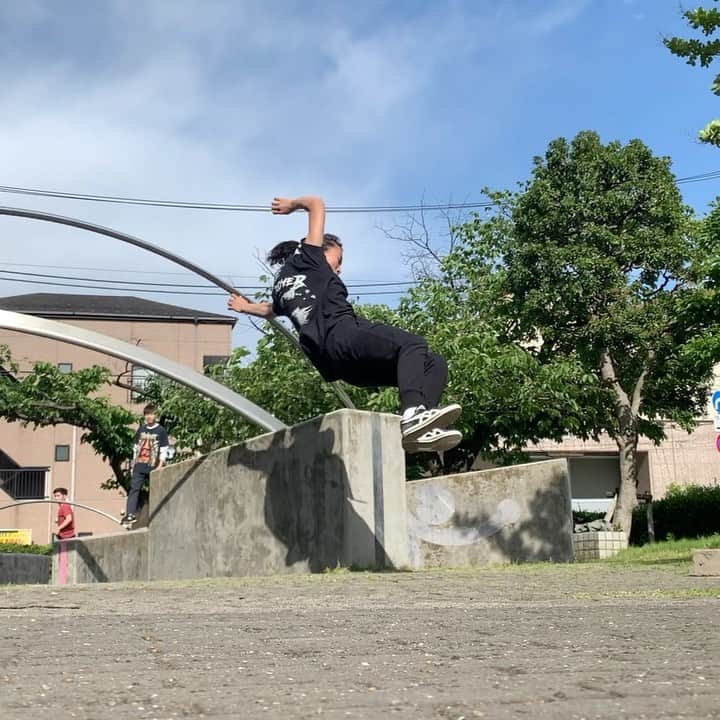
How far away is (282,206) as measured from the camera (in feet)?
20.1

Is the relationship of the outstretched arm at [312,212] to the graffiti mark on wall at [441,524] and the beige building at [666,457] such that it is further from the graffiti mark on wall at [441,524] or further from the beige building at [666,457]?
the beige building at [666,457]

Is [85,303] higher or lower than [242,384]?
higher

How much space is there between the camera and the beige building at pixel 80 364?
4312 cm

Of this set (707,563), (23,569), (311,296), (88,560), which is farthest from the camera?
(23,569)

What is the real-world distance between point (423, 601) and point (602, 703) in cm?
254

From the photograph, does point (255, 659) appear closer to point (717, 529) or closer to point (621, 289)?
point (621, 289)

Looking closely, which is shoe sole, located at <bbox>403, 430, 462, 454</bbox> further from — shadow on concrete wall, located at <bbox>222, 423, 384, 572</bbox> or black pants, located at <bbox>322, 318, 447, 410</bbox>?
shadow on concrete wall, located at <bbox>222, 423, 384, 572</bbox>

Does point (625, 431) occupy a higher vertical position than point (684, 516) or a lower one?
higher

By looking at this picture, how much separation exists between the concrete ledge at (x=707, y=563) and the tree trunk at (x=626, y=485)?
15547 mm

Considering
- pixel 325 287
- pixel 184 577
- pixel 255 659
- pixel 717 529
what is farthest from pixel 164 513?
pixel 717 529

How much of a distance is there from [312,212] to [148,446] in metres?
7.15

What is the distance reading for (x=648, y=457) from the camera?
38438mm

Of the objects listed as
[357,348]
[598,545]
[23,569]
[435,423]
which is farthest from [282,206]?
[23,569]

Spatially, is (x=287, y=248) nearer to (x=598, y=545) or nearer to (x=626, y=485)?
(x=598, y=545)
